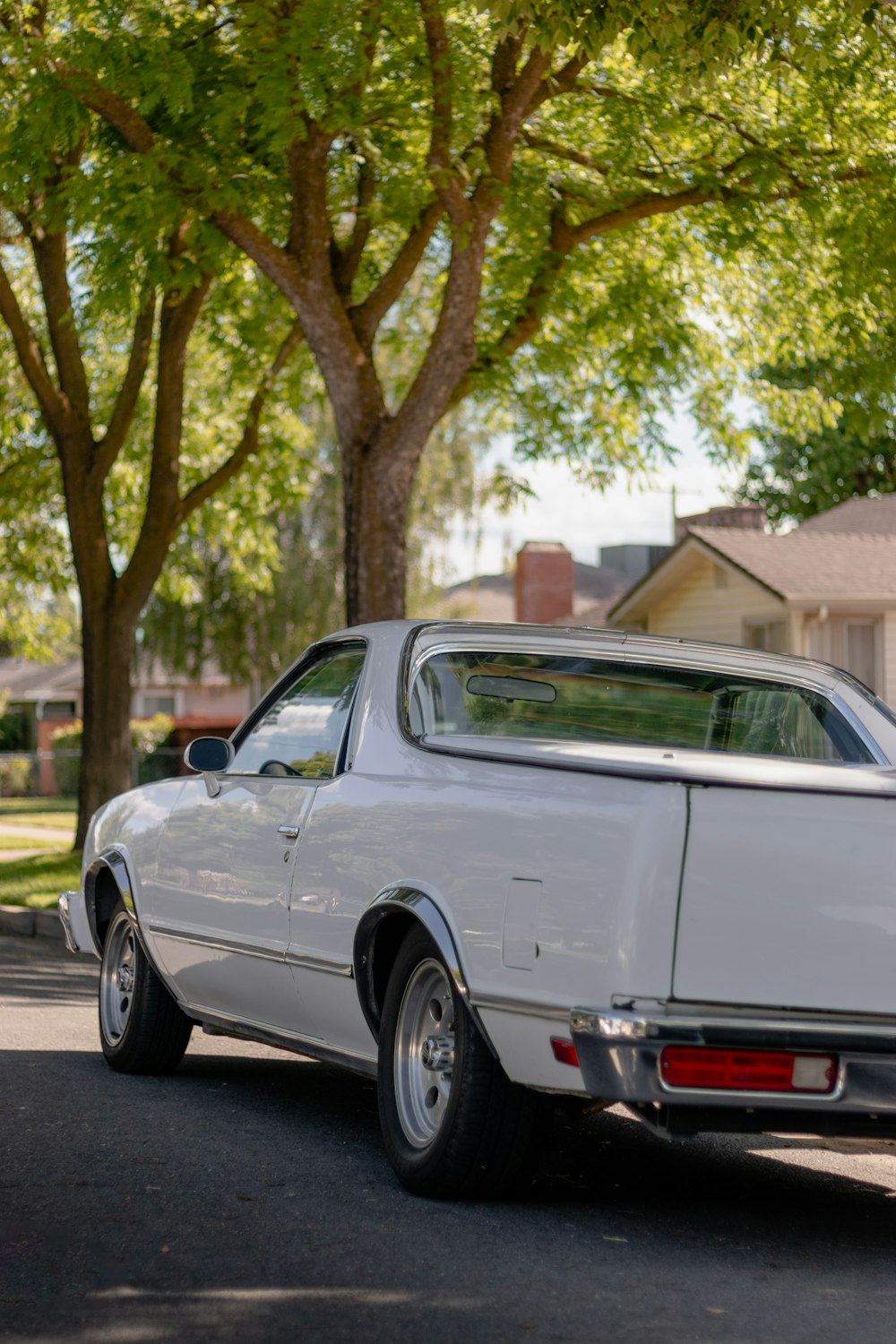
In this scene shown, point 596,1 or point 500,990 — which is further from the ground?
point 596,1

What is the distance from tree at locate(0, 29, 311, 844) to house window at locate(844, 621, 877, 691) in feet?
29.0

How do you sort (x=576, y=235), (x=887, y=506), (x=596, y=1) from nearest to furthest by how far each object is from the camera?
(x=596, y=1) < (x=576, y=235) < (x=887, y=506)

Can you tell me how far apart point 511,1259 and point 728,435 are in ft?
49.7

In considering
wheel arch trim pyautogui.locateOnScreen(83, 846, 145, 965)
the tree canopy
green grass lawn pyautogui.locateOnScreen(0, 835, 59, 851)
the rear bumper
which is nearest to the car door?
wheel arch trim pyautogui.locateOnScreen(83, 846, 145, 965)

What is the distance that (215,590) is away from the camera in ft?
146

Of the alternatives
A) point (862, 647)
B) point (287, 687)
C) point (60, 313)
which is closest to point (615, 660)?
point (287, 687)

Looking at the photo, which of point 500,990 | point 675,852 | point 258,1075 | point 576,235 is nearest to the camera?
point 675,852

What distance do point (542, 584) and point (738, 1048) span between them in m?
36.2

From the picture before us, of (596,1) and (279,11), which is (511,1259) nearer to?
(596,1)

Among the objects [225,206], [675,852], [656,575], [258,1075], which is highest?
[225,206]

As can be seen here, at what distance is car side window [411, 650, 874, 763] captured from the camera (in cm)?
620

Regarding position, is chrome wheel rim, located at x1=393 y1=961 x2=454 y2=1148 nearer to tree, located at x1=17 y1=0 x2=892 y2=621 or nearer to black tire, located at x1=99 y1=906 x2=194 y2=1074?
black tire, located at x1=99 y1=906 x2=194 y2=1074

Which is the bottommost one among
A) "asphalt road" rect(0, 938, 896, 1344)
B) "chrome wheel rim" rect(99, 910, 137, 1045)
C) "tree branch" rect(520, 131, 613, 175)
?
"asphalt road" rect(0, 938, 896, 1344)

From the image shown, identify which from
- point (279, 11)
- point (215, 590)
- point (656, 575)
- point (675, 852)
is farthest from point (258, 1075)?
point (215, 590)
